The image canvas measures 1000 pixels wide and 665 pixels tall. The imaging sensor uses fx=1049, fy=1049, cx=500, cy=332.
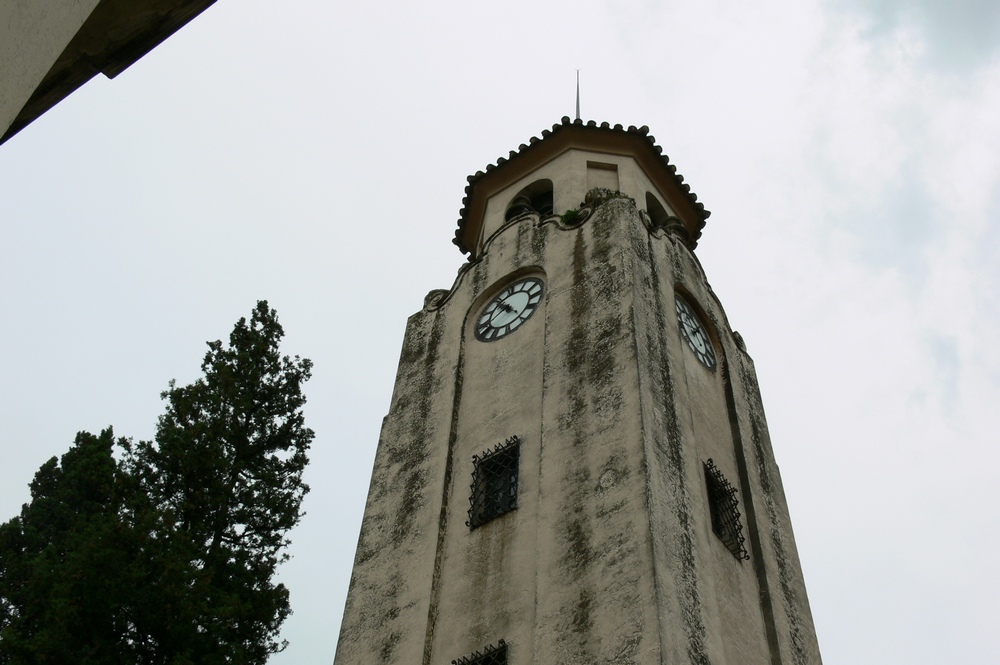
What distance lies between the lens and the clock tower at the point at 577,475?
11648 millimetres

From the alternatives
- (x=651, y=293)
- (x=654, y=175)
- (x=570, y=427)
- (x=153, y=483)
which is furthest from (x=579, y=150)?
(x=153, y=483)

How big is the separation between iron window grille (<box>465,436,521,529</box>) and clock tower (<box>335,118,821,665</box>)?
3 centimetres

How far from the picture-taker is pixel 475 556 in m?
13.4

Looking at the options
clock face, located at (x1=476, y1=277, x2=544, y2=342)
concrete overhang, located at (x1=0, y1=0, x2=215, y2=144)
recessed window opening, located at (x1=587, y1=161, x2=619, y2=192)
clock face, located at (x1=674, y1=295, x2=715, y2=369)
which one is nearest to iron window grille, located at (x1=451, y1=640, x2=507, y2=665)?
clock face, located at (x1=476, y1=277, x2=544, y2=342)

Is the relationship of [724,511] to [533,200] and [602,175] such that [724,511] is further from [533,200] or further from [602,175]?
[533,200]

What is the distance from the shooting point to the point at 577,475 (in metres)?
13.0

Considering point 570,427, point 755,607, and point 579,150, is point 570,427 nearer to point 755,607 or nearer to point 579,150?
point 755,607

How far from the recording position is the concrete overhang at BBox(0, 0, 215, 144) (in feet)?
19.6

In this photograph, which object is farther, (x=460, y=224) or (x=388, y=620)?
(x=460, y=224)

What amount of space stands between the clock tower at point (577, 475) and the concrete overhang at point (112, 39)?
24.0 ft

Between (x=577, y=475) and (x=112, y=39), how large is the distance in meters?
8.39

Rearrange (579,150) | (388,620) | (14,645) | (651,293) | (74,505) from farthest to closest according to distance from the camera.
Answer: (579,150) → (74,505) → (651,293) → (14,645) → (388,620)

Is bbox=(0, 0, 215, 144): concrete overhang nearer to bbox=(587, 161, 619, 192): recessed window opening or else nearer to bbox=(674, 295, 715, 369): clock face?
bbox=(674, 295, 715, 369): clock face

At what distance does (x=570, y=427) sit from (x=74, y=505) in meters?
10.3
